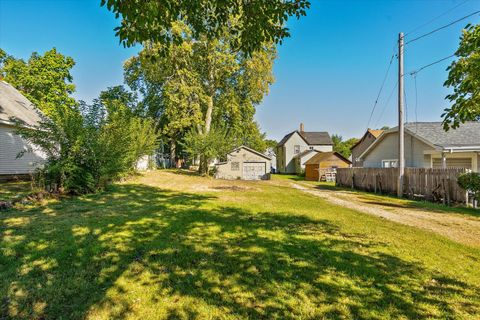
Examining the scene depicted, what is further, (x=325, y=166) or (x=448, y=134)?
(x=325, y=166)

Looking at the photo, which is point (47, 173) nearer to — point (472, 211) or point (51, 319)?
point (51, 319)

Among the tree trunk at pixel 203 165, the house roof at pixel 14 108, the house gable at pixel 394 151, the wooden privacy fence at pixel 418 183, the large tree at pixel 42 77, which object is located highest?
the large tree at pixel 42 77

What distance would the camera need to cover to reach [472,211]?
930 centimetres

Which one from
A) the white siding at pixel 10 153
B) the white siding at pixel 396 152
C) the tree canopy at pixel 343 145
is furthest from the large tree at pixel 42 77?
the tree canopy at pixel 343 145

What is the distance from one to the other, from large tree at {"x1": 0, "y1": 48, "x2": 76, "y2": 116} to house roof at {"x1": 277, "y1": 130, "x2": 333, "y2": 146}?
31.8 meters

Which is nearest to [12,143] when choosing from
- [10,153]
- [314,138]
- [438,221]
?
[10,153]

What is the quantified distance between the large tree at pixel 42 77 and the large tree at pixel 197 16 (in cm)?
2592

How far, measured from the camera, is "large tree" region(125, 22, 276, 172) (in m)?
26.4

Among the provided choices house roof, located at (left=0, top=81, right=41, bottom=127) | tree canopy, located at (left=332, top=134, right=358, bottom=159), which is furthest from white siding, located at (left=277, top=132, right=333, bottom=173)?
house roof, located at (left=0, top=81, right=41, bottom=127)

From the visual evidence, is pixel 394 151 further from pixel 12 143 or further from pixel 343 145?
pixel 343 145

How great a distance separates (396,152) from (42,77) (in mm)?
33073

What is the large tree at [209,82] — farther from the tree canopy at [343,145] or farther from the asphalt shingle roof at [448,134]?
the tree canopy at [343,145]

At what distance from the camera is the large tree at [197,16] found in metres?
3.45

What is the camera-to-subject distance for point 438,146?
14.7m
